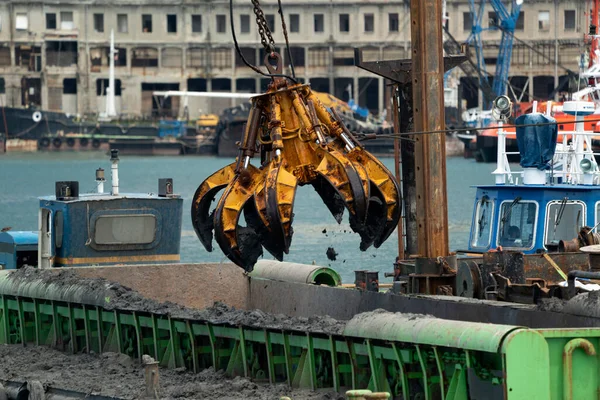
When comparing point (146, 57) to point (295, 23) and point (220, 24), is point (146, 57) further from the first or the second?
point (295, 23)

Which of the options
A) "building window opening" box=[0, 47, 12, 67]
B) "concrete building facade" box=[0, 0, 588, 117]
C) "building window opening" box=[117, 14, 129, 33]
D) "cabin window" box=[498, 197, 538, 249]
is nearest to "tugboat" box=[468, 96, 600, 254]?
"cabin window" box=[498, 197, 538, 249]

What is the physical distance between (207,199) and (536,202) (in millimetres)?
6722

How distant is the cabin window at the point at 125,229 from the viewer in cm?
2261

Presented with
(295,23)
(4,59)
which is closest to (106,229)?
(295,23)

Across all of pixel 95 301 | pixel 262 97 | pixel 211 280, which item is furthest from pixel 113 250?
pixel 262 97

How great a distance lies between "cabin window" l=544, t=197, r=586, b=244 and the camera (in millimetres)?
21984

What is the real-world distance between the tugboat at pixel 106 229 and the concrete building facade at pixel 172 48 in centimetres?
11318

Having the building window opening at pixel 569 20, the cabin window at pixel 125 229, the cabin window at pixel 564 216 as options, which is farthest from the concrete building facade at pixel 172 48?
the cabin window at pixel 564 216

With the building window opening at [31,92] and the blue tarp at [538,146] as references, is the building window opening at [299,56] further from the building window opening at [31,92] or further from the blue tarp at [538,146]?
the blue tarp at [538,146]

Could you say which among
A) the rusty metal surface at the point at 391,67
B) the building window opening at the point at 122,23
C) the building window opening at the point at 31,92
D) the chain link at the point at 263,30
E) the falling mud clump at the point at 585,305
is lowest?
the falling mud clump at the point at 585,305

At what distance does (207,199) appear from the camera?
17.4 meters

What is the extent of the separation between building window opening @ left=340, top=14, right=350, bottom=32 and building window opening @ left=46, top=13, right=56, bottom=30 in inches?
1119

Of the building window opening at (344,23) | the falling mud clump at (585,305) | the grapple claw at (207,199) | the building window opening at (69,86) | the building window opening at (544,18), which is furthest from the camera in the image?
the building window opening at (69,86)

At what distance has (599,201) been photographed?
866 inches
